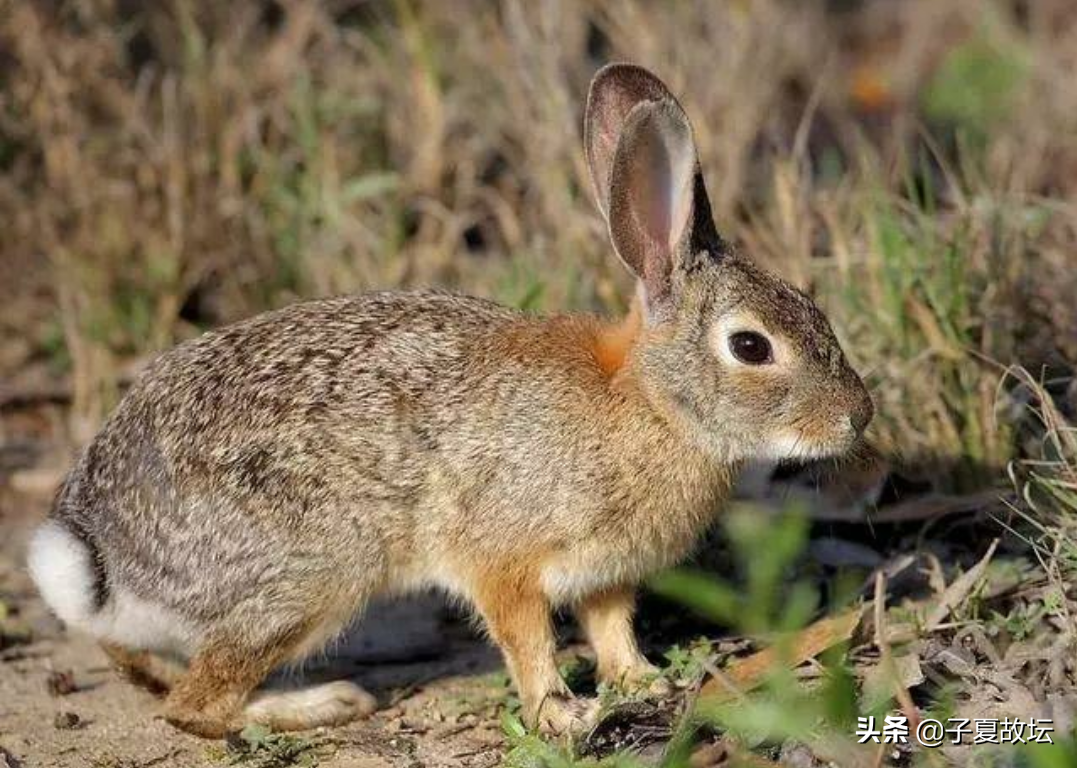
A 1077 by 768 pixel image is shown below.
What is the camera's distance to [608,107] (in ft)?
15.3

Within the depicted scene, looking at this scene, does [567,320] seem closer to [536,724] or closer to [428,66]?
[536,724]

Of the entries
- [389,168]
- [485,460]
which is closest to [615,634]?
[485,460]

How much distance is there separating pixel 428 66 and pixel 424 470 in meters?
2.90

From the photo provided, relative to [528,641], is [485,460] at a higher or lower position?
higher

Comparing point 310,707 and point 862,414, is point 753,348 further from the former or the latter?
point 310,707

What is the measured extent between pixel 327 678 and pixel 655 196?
1.78 metres

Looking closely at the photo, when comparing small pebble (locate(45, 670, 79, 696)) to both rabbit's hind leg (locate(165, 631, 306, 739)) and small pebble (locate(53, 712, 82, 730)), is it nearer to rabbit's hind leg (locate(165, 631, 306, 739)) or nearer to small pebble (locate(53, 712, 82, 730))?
small pebble (locate(53, 712, 82, 730))

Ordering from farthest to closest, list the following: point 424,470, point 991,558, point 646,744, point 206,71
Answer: point 206,71, point 991,558, point 424,470, point 646,744

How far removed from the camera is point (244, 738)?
4719 millimetres

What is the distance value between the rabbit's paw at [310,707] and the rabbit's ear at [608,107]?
1.50m

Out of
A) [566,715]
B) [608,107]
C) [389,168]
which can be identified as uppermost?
[608,107]

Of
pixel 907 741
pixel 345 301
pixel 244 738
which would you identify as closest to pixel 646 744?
pixel 907 741

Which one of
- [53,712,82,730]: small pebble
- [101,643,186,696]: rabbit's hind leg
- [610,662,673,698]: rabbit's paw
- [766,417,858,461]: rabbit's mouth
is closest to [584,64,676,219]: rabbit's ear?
[766,417,858,461]: rabbit's mouth

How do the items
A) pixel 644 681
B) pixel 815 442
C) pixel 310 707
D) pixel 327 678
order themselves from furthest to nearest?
1. pixel 327 678
2. pixel 310 707
3. pixel 644 681
4. pixel 815 442
